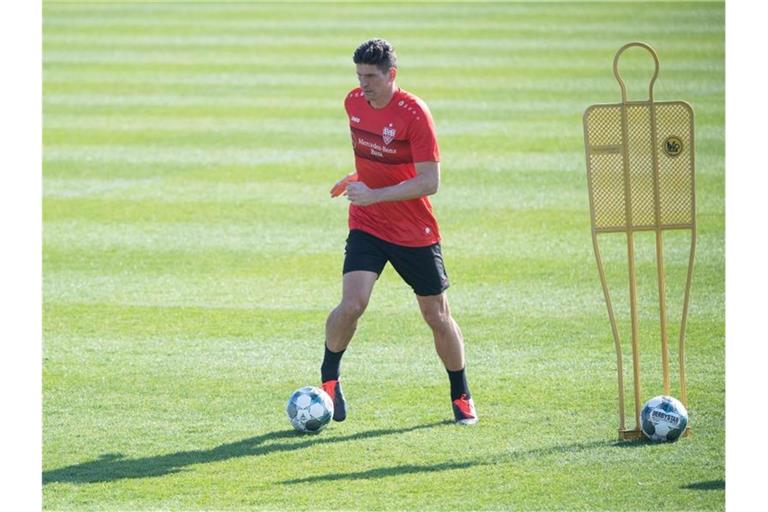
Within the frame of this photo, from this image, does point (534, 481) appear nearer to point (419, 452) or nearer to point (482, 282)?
point (419, 452)

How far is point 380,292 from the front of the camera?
11.8m

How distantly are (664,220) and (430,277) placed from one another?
1.41 m

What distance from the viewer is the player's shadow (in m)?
7.48

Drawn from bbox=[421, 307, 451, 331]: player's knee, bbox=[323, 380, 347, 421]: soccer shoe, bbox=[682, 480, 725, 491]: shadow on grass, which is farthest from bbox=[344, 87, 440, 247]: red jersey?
bbox=[682, 480, 725, 491]: shadow on grass

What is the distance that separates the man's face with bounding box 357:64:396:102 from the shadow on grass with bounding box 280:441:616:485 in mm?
2134

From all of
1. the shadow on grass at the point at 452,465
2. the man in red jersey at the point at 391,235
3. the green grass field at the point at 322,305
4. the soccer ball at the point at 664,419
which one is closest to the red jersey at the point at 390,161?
the man in red jersey at the point at 391,235

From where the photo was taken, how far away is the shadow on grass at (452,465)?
7402 mm

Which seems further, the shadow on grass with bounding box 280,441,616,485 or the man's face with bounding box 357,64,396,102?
the man's face with bounding box 357,64,396,102

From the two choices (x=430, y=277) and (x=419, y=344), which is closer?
(x=430, y=277)

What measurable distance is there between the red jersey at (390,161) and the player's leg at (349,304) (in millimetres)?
122

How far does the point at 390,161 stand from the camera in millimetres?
8266

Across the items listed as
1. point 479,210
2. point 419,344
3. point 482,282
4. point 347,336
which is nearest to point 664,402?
point 347,336

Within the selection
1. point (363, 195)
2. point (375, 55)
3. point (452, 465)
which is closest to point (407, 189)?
point (363, 195)

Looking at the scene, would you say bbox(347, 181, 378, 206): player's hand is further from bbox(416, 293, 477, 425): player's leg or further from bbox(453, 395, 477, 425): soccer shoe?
bbox(453, 395, 477, 425): soccer shoe
